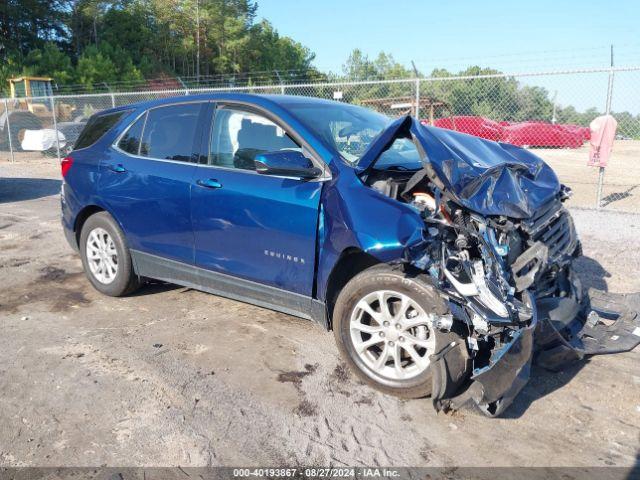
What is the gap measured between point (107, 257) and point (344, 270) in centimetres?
256

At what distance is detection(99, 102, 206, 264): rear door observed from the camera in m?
4.18

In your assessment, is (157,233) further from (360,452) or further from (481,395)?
(481,395)

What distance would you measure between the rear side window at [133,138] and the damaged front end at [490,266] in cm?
234

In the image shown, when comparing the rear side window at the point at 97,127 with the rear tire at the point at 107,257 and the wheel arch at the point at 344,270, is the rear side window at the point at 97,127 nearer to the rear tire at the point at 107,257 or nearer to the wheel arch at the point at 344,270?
the rear tire at the point at 107,257

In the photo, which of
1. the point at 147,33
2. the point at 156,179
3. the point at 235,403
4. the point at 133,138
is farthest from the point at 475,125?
the point at 147,33

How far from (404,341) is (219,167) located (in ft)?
6.30

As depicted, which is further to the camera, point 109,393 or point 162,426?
point 109,393

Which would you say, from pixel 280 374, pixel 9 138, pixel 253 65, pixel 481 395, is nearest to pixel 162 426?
pixel 280 374

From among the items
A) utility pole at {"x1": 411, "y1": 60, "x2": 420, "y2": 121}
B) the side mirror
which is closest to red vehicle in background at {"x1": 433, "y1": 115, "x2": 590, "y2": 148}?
utility pole at {"x1": 411, "y1": 60, "x2": 420, "y2": 121}

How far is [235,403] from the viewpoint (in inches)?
125

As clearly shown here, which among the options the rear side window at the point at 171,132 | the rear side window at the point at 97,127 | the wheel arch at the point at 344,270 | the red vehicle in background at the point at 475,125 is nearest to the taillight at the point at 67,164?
the rear side window at the point at 97,127

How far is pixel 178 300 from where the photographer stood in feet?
16.1

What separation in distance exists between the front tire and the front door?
416 mm

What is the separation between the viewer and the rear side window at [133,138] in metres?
4.65
